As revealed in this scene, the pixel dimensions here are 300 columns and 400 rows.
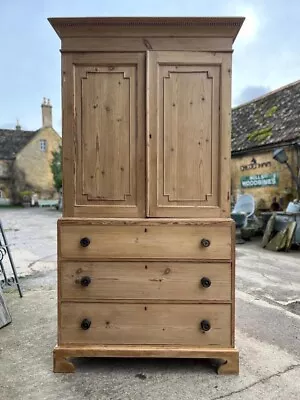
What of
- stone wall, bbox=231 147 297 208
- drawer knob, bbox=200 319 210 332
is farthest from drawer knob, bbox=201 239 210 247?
stone wall, bbox=231 147 297 208

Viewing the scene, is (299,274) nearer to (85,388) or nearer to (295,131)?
(85,388)

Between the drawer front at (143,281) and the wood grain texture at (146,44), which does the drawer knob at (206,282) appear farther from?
the wood grain texture at (146,44)

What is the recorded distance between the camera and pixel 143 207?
2.25 meters

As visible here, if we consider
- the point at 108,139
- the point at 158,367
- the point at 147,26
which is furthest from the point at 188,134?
the point at 158,367

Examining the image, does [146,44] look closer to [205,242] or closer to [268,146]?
[205,242]

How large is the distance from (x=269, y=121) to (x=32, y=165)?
24545 millimetres

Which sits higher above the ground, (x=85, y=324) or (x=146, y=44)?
(x=146, y=44)

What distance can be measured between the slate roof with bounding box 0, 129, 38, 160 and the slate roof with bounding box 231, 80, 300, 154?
2423cm

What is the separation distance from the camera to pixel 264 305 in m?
3.60

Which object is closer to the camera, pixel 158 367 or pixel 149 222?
pixel 149 222

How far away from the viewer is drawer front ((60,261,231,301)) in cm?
223

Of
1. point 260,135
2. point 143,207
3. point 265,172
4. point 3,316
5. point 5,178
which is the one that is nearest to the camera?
point 143,207

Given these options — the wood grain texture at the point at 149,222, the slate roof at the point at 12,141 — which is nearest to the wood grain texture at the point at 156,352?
the wood grain texture at the point at 149,222

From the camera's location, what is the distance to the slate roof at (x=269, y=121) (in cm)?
932
